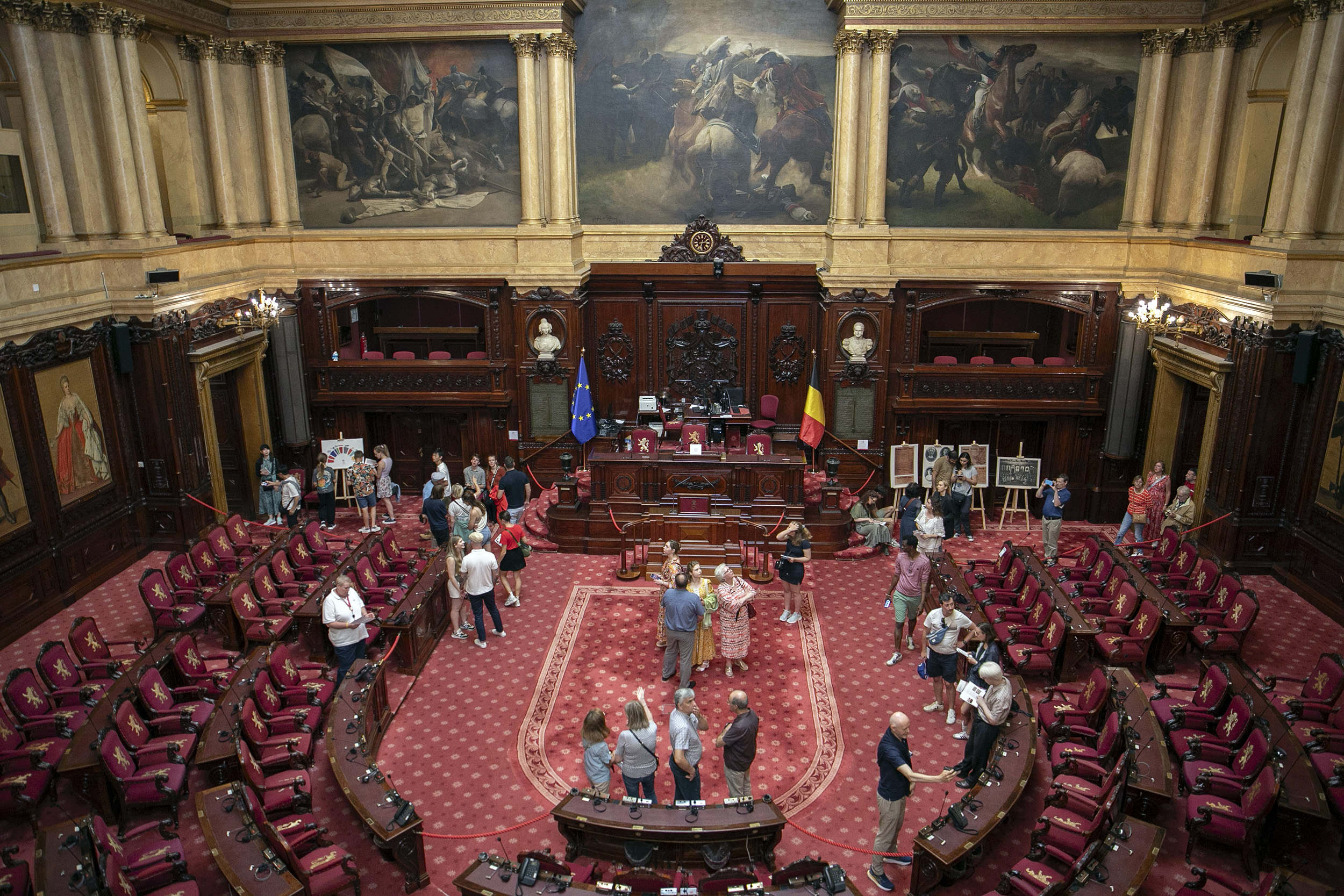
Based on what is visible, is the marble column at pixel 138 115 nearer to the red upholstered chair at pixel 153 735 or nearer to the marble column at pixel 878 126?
the red upholstered chair at pixel 153 735

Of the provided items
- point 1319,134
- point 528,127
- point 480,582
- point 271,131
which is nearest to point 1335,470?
point 1319,134

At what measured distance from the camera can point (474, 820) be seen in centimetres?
880

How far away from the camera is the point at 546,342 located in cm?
1731

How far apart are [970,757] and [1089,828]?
1.40 m

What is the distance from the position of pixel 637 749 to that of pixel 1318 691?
7240 millimetres

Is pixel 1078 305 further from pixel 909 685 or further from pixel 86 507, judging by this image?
pixel 86 507

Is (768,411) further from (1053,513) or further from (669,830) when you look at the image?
(669,830)

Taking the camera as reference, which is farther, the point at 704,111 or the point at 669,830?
the point at 704,111

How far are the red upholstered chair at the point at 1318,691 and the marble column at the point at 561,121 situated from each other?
513 inches

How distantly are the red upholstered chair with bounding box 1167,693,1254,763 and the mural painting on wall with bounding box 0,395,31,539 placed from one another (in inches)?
541

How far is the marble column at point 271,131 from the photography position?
1659cm

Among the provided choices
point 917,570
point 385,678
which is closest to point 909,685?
point 917,570

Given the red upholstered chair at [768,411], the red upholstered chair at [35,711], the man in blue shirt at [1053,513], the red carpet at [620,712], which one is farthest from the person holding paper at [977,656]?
the red upholstered chair at [768,411]

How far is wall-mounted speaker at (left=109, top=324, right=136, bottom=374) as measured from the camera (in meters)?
13.6
